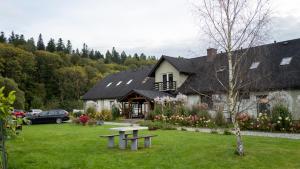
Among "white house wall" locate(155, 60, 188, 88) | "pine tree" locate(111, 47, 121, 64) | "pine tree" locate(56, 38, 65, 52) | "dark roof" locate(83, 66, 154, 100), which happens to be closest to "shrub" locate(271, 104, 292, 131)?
"white house wall" locate(155, 60, 188, 88)

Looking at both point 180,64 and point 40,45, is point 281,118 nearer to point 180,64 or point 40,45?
point 180,64

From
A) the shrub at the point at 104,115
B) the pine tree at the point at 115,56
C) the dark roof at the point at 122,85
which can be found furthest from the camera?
the pine tree at the point at 115,56

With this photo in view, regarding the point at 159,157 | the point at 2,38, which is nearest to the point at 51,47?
the point at 2,38

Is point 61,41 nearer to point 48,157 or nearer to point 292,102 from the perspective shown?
point 292,102

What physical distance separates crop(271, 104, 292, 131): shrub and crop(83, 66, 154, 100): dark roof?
19331 millimetres

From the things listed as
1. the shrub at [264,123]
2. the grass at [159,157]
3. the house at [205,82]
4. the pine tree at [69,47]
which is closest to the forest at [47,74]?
the pine tree at [69,47]

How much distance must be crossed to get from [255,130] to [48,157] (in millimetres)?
13003

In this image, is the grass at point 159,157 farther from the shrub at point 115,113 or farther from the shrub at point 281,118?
the shrub at point 115,113

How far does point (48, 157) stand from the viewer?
399 inches

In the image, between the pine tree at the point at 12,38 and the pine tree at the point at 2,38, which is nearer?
the pine tree at the point at 2,38

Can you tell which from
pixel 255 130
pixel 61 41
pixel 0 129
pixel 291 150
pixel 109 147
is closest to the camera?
pixel 0 129

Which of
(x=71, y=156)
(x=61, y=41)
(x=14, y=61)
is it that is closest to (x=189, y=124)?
(x=71, y=156)

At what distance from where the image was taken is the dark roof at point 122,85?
38438mm

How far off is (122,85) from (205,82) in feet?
45.9
